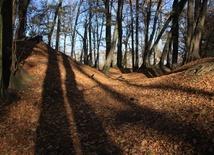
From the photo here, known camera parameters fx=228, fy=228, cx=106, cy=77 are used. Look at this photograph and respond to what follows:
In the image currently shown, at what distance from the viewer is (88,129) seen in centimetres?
644

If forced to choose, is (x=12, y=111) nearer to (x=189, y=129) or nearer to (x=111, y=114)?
(x=111, y=114)

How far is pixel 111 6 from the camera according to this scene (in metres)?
29.2

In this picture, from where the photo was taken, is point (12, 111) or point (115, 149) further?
point (12, 111)

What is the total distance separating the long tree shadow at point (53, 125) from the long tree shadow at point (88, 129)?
1.08ft

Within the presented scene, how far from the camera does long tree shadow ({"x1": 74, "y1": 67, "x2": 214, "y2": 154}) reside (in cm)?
471

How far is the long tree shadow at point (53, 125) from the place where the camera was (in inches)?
222

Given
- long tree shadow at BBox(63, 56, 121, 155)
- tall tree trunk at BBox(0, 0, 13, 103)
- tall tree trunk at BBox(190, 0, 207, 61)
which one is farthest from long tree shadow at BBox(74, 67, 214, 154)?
tall tree trunk at BBox(190, 0, 207, 61)

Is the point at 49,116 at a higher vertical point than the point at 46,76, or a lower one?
lower

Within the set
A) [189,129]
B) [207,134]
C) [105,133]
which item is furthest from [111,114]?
[207,134]

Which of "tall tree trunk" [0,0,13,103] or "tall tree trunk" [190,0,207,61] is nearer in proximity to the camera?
"tall tree trunk" [0,0,13,103]

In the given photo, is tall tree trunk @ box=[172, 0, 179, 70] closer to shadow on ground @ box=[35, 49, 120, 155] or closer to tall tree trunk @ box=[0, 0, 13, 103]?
→ shadow on ground @ box=[35, 49, 120, 155]

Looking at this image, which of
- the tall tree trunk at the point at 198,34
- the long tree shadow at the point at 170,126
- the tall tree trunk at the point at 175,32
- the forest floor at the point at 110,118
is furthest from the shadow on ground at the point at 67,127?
the tall tree trunk at the point at 175,32

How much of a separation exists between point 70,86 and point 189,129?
612cm

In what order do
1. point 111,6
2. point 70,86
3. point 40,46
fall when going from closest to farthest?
point 70,86, point 40,46, point 111,6
